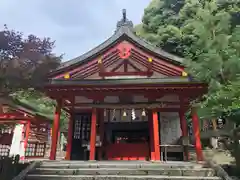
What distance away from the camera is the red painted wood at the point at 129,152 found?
13.2 m

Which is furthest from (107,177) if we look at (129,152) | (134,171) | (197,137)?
(129,152)

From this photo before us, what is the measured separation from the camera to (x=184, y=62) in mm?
12703

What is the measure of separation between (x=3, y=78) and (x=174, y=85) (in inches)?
298

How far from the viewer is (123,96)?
12.8 metres

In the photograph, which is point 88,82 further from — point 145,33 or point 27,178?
point 145,33

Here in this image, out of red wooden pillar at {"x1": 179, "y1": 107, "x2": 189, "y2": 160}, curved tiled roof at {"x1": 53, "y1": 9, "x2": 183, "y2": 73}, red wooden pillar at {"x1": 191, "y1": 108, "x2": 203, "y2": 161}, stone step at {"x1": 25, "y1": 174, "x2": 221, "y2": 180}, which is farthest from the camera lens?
curved tiled roof at {"x1": 53, "y1": 9, "x2": 183, "y2": 73}

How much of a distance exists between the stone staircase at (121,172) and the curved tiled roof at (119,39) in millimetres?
6325

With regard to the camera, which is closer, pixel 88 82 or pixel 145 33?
pixel 88 82

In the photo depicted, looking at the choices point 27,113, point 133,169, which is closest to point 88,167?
point 133,169

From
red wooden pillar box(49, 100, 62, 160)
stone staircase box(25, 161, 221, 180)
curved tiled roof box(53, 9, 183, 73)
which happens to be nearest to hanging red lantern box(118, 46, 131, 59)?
curved tiled roof box(53, 9, 183, 73)

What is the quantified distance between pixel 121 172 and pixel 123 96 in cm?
537

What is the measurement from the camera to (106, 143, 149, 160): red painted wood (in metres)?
13.2

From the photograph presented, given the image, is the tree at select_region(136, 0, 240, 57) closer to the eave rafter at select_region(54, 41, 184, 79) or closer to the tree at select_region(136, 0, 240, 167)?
the tree at select_region(136, 0, 240, 167)

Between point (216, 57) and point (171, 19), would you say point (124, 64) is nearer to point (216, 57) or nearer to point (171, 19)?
point (216, 57)
